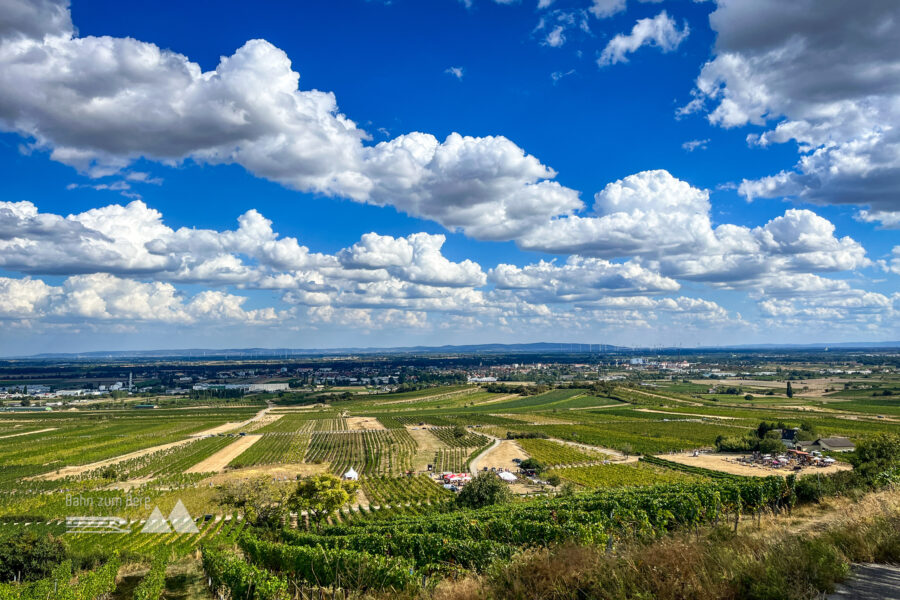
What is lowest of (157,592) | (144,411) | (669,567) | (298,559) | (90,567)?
(144,411)

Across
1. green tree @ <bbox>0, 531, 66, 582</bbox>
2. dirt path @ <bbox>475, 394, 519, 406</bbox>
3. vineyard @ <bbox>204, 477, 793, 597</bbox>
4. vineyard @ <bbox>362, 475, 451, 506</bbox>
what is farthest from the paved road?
dirt path @ <bbox>475, 394, 519, 406</bbox>

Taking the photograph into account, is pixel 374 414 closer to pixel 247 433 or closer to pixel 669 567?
Answer: pixel 247 433

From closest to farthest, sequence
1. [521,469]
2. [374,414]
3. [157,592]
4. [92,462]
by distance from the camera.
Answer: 1. [157,592]
2. [521,469]
3. [92,462]
4. [374,414]

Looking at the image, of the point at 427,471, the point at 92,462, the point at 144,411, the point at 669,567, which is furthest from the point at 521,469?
the point at 144,411

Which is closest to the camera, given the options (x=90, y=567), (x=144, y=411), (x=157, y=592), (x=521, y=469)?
(x=157, y=592)

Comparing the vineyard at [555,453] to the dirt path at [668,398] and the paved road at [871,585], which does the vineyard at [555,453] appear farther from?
the dirt path at [668,398]

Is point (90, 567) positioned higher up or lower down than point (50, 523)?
higher up

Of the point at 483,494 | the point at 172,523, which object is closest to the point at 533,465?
the point at 483,494
